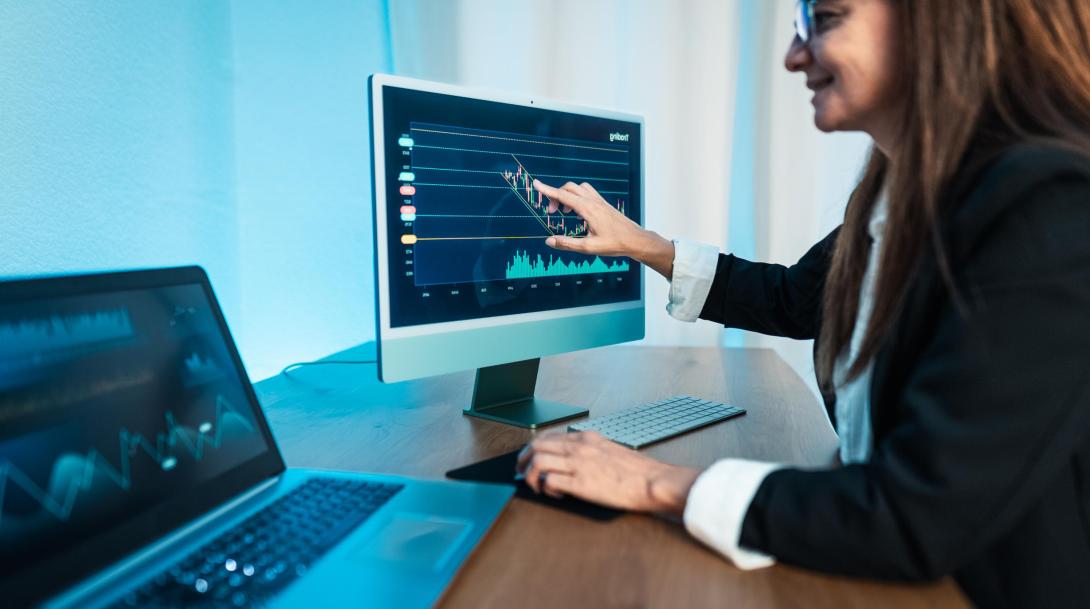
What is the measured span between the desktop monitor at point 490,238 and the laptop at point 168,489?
23cm

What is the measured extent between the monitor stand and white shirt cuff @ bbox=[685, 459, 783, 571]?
0.41 metres

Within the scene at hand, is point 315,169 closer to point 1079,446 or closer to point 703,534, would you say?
point 703,534

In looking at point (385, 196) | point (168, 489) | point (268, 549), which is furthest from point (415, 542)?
point (385, 196)

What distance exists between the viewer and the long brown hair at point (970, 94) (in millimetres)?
677

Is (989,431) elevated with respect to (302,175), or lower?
lower

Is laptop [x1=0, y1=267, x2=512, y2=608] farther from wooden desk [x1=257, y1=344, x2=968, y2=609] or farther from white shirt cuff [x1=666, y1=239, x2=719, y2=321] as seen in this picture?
white shirt cuff [x1=666, y1=239, x2=719, y2=321]

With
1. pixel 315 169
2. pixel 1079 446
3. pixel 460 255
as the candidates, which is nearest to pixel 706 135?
pixel 315 169

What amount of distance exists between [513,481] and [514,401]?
356 millimetres

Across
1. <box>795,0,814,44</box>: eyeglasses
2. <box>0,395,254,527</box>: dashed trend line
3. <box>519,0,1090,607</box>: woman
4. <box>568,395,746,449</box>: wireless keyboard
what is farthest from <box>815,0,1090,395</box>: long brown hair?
<box>0,395,254,527</box>: dashed trend line

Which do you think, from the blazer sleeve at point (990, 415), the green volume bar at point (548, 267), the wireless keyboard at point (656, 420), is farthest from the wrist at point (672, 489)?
the green volume bar at point (548, 267)

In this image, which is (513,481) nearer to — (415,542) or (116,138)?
(415,542)

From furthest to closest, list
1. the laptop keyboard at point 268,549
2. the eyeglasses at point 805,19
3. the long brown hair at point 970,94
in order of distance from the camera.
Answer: the eyeglasses at point 805,19, the long brown hair at point 970,94, the laptop keyboard at point 268,549

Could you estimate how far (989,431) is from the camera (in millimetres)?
564

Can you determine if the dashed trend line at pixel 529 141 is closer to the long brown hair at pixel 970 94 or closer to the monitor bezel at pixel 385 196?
the monitor bezel at pixel 385 196
